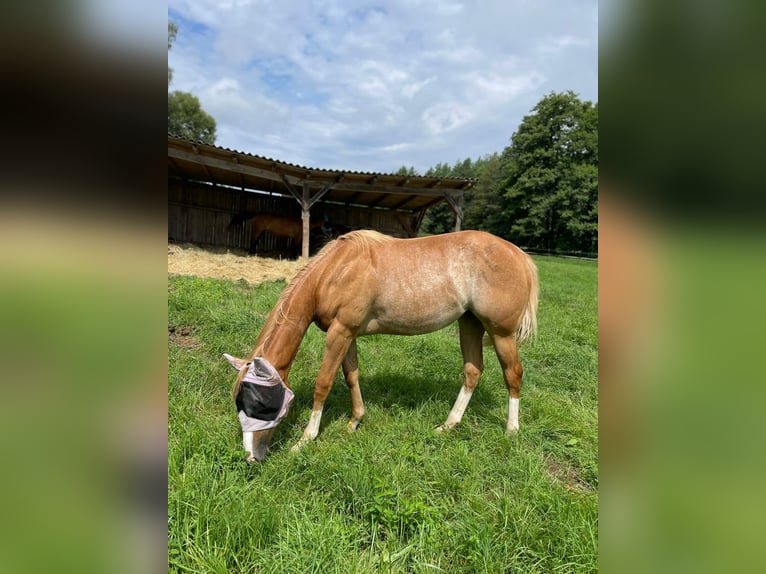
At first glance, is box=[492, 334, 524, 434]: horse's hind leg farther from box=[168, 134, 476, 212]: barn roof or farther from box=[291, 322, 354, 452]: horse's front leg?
box=[168, 134, 476, 212]: barn roof

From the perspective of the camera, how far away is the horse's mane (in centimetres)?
299

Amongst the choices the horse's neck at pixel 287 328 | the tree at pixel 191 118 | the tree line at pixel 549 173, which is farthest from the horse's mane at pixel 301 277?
the tree at pixel 191 118

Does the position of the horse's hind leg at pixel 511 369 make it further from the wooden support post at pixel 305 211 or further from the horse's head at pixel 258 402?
the wooden support post at pixel 305 211

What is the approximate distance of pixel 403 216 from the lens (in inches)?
604

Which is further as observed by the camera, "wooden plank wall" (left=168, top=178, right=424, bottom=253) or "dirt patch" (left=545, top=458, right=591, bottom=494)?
"wooden plank wall" (left=168, top=178, right=424, bottom=253)

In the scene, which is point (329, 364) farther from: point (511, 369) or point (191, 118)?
point (191, 118)

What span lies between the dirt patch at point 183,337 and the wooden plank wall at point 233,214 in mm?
7698

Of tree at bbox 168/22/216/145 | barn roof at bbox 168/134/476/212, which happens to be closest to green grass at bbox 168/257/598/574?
barn roof at bbox 168/134/476/212

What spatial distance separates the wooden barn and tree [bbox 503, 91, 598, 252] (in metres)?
20.1

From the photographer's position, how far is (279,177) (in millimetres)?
10188

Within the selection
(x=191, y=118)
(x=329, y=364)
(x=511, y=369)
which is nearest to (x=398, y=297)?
(x=329, y=364)

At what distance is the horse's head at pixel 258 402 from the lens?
256 centimetres

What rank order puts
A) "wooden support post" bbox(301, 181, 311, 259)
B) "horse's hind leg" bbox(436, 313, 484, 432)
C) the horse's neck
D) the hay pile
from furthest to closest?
"wooden support post" bbox(301, 181, 311, 259)
the hay pile
"horse's hind leg" bbox(436, 313, 484, 432)
the horse's neck
